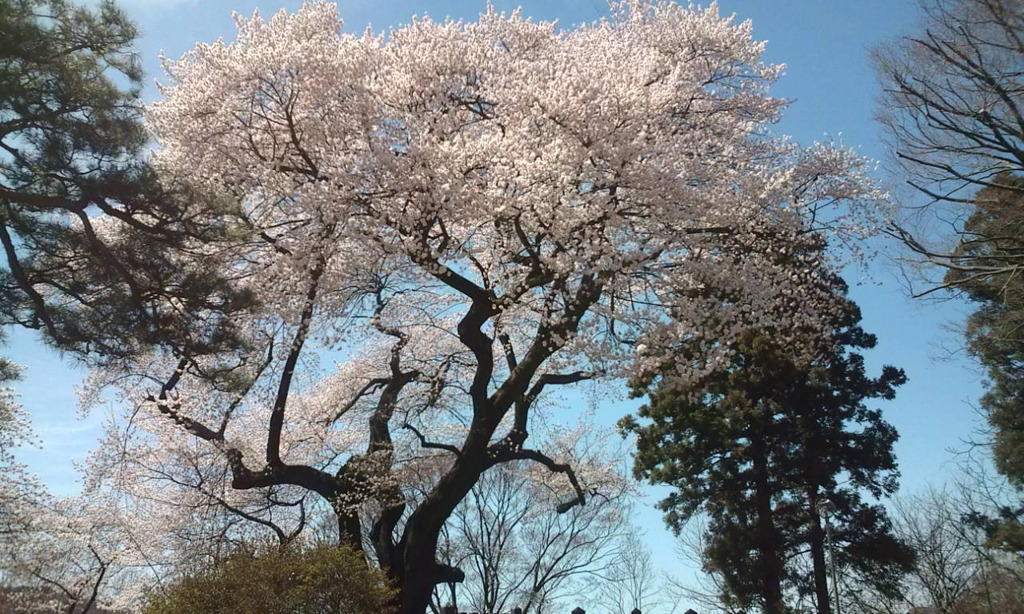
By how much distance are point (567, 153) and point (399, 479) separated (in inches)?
256

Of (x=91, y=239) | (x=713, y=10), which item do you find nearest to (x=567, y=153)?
(x=713, y=10)

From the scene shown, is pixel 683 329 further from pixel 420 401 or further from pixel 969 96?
pixel 420 401

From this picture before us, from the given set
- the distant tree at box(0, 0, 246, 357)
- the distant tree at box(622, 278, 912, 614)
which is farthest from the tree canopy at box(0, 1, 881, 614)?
the distant tree at box(622, 278, 912, 614)

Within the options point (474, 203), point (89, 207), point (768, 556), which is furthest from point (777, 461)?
point (89, 207)

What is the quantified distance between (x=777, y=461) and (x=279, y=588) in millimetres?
13326

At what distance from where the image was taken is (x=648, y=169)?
32.4 ft

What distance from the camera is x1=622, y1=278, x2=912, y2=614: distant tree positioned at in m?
17.0

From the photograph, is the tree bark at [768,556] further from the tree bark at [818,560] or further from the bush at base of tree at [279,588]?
the bush at base of tree at [279,588]

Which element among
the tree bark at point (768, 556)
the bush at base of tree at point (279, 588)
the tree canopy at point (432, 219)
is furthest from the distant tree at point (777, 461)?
the bush at base of tree at point (279, 588)

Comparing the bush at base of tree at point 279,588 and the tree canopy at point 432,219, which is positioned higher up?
the tree canopy at point 432,219

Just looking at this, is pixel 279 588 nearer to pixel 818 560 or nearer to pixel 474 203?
pixel 474 203

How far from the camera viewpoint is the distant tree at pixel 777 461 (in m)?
17.0

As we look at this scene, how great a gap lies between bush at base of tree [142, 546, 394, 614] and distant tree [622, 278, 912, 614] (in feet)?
34.2

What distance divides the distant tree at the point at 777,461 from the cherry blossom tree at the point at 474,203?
613 cm
